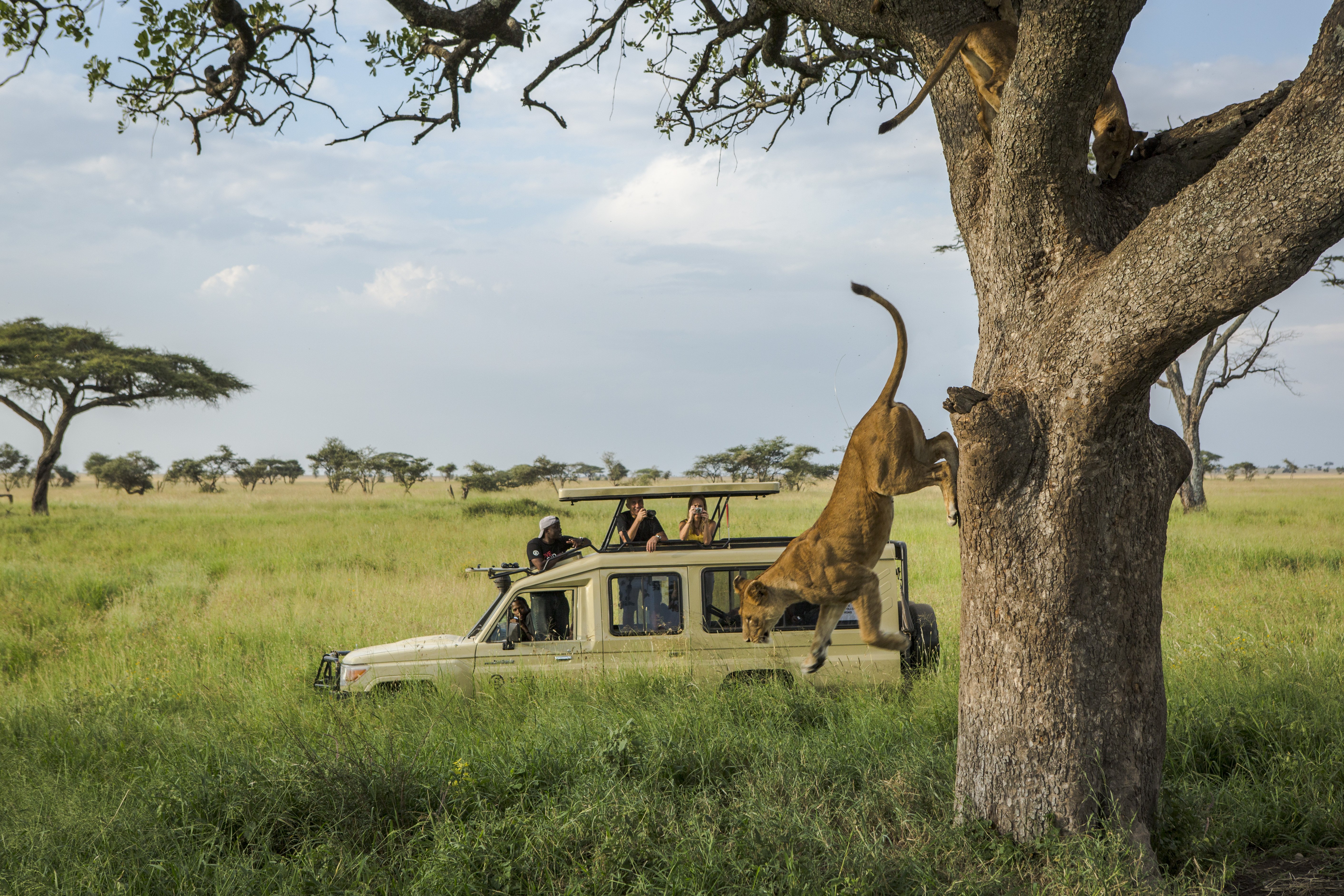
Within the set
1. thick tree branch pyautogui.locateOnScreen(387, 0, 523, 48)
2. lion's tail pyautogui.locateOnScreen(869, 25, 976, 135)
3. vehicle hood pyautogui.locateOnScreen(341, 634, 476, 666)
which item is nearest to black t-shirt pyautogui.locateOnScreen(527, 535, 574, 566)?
vehicle hood pyautogui.locateOnScreen(341, 634, 476, 666)

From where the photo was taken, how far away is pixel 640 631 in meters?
6.64

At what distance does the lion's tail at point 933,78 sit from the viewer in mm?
3123

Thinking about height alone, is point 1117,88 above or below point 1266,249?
above

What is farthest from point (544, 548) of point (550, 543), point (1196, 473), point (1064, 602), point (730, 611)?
point (1196, 473)

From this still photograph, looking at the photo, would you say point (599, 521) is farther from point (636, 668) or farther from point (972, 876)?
point (972, 876)

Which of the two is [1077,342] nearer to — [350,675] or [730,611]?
[730,611]

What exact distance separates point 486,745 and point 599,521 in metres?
16.0

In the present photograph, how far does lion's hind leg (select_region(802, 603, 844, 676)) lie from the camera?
13.1ft

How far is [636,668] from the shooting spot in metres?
6.43

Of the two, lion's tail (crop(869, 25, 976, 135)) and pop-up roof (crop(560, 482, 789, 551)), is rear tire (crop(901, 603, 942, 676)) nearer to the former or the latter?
pop-up roof (crop(560, 482, 789, 551))

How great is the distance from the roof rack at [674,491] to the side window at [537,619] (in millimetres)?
764

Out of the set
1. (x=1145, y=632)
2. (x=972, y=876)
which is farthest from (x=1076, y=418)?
(x=972, y=876)

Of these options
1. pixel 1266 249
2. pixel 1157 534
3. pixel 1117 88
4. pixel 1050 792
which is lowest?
pixel 1050 792

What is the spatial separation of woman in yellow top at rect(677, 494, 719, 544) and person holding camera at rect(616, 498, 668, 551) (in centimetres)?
18
